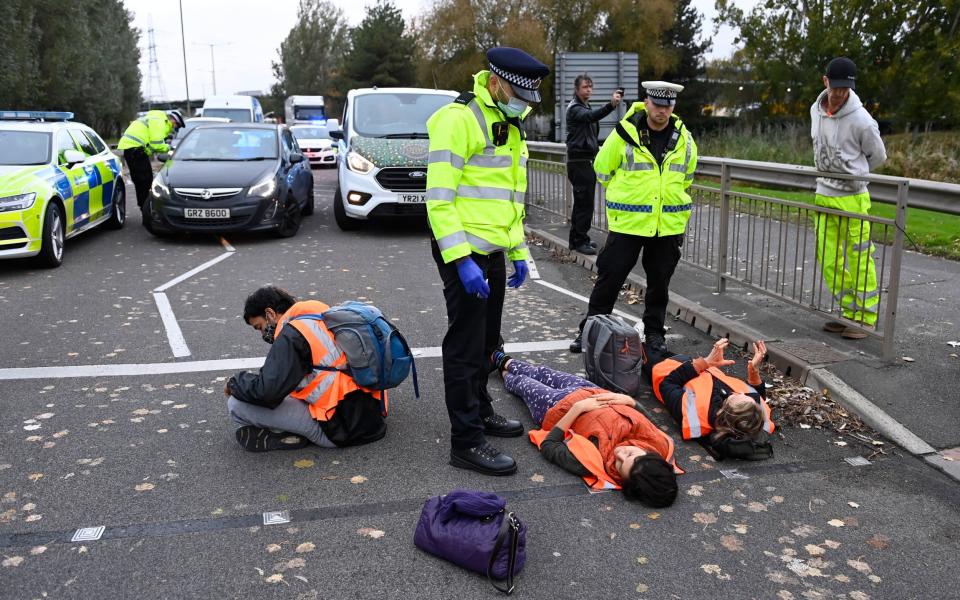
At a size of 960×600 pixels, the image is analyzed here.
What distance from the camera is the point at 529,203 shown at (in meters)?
13.6

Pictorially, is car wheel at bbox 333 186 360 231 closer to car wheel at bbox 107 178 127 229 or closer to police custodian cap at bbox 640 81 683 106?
car wheel at bbox 107 178 127 229

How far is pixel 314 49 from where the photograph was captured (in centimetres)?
8444

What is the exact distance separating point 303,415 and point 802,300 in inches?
161

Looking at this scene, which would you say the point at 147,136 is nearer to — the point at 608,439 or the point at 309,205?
the point at 309,205

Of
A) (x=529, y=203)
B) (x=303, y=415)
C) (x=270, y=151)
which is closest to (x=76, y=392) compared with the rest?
(x=303, y=415)

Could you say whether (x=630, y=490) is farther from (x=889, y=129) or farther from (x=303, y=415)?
(x=889, y=129)

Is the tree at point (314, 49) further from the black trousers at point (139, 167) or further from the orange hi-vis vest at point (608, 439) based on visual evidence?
the orange hi-vis vest at point (608, 439)

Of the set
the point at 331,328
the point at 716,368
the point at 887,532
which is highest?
the point at 331,328

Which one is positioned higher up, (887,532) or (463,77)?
(463,77)

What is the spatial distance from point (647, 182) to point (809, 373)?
67.2 inches

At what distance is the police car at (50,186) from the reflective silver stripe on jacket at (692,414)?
790 centimetres

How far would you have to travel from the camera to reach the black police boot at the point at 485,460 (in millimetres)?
4480

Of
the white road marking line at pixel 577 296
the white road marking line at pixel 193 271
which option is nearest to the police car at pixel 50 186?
the white road marking line at pixel 193 271

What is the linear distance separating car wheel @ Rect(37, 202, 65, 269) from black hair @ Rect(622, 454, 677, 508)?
825cm
